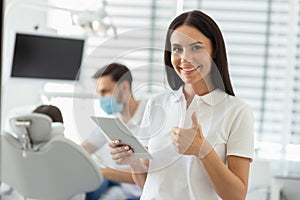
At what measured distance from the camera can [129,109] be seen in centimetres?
128

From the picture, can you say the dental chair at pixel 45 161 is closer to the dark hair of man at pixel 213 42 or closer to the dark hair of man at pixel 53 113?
the dark hair of man at pixel 53 113

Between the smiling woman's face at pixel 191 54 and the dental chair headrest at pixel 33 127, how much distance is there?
28 centimetres

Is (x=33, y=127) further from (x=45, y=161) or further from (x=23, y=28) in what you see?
(x=23, y=28)

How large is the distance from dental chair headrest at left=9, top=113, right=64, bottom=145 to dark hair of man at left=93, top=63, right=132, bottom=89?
8.9 inches

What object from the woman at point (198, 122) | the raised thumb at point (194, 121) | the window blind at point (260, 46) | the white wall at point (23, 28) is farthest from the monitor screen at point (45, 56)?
the raised thumb at point (194, 121)

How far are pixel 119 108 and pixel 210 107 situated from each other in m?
0.19

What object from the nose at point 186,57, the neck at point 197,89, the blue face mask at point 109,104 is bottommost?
Result: the blue face mask at point 109,104

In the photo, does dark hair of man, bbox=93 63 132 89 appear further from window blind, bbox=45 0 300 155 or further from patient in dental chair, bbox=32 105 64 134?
window blind, bbox=45 0 300 155

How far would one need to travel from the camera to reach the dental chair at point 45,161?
106 cm

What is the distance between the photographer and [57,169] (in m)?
1.08

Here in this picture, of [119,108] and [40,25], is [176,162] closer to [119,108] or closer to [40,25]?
[119,108]

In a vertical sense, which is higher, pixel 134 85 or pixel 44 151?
pixel 134 85

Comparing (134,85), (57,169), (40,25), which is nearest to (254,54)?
(40,25)

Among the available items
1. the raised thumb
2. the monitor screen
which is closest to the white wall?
the monitor screen
